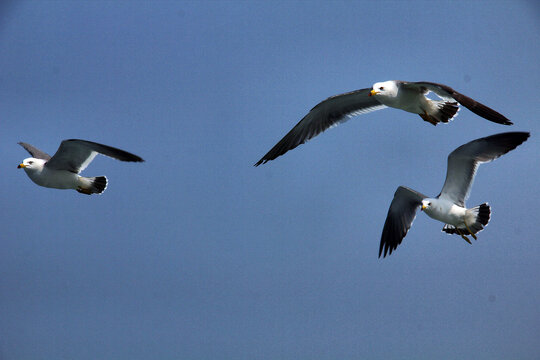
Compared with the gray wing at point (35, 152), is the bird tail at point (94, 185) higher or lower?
lower

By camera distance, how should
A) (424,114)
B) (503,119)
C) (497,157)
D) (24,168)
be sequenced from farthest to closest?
(24,168), (497,157), (424,114), (503,119)

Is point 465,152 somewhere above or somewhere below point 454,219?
above

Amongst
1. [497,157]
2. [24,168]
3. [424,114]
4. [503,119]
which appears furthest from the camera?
[24,168]

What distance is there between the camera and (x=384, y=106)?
1105cm

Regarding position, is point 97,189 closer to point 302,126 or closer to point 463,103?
point 302,126

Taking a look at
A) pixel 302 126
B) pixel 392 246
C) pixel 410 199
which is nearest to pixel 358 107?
pixel 302 126

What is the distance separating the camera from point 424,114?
988 cm

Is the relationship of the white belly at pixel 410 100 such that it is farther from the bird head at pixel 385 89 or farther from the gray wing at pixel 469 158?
the gray wing at pixel 469 158

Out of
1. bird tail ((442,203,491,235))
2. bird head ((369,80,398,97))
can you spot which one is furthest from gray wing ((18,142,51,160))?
bird tail ((442,203,491,235))

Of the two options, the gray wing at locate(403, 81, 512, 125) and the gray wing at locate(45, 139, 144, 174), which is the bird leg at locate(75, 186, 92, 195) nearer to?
the gray wing at locate(45, 139, 144, 174)

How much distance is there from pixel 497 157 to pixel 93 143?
22.8 ft

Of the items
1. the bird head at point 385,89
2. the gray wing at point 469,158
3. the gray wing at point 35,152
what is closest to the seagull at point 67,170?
the gray wing at point 35,152

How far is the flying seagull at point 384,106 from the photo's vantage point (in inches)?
336

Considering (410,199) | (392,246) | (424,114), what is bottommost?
(392,246)
